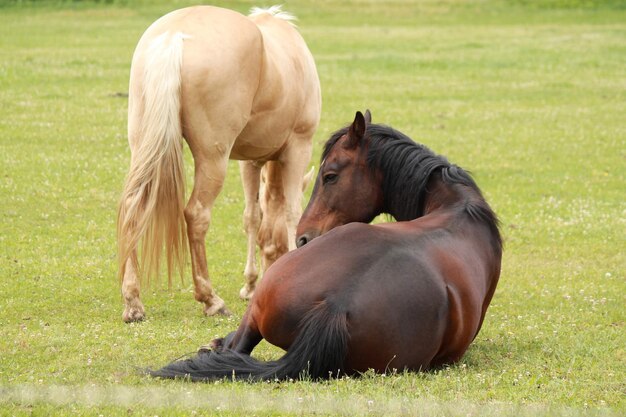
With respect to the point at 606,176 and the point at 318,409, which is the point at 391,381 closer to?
the point at 318,409

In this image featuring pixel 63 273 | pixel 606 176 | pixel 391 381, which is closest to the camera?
pixel 391 381

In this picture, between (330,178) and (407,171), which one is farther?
(330,178)

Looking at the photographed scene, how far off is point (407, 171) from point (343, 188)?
0.50m

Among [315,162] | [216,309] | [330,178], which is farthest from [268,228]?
[315,162]

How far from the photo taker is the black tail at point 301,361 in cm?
572

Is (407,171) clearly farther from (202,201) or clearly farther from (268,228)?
(268,228)

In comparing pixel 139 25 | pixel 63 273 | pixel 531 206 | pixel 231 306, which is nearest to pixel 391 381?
pixel 231 306

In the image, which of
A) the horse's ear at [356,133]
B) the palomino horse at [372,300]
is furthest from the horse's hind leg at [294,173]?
the palomino horse at [372,300]

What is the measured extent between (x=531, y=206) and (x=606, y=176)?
262cm

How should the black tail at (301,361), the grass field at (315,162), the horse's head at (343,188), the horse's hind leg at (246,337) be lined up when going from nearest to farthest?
1. the grass field at (315,162)
2. the black tail at (301,361)
3. the horse's hind leg at (246,337)
4. the horse's head at (343,188)

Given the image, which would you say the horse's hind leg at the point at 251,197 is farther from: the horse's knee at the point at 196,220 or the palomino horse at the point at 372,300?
the palomino horse at the point at 372,300

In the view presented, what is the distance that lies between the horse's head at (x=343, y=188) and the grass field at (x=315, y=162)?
102cm

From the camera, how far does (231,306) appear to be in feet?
29.7

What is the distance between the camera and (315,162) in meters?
16.3
